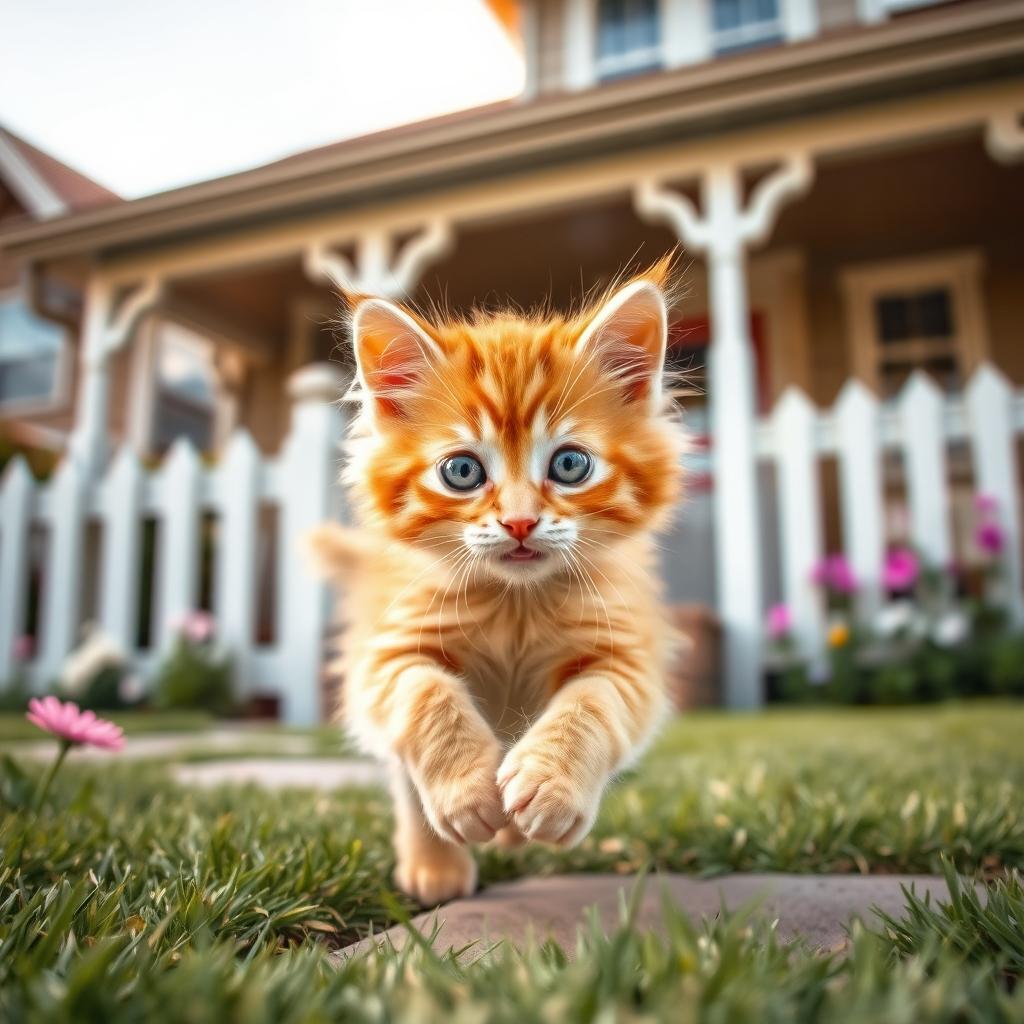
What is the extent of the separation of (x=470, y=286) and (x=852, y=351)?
168 inches

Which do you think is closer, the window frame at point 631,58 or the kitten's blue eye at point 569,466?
the kitten's blue eye at point 569,466

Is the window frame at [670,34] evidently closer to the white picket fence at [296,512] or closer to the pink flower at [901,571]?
the white picket fence at [296,512]

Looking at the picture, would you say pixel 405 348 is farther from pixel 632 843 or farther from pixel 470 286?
pixel 470 286

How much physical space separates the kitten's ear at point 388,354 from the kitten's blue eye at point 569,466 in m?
0.30

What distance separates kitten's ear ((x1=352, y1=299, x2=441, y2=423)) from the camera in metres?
1.58

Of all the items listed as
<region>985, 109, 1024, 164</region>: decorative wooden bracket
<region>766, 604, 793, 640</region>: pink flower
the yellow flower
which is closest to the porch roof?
<region>985, 109, 1024, 164</region>: decorative wooden bracket

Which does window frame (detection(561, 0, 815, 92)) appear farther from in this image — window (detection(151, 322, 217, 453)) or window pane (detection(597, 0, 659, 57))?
window (detection(151, 322, 217, 453))

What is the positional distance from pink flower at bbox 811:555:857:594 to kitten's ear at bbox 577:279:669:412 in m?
4.73

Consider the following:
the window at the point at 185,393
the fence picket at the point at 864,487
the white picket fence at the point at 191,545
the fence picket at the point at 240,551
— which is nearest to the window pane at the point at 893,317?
the fence picket at the point at 864,487

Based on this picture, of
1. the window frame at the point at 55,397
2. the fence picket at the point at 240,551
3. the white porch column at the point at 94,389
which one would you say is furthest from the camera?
the window frame at the point at 55,397

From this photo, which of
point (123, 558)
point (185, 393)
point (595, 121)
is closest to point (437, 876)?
point (123, 558)

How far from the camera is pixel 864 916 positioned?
130 cm

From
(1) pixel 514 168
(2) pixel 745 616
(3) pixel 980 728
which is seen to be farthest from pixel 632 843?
(1) pixel 514 168

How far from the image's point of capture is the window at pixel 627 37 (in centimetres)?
919
